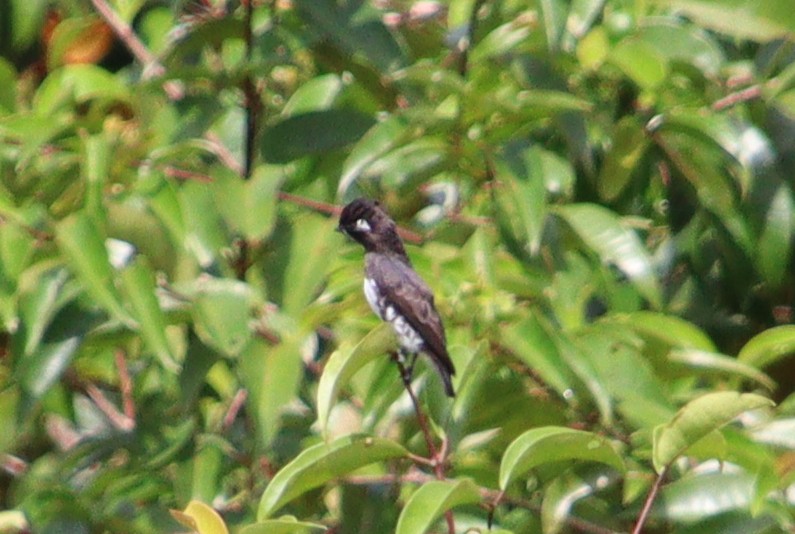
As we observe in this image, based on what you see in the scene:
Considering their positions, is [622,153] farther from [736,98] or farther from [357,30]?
[357,30]

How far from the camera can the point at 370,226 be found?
282 cm

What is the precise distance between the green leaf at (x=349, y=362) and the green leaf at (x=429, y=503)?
19cm

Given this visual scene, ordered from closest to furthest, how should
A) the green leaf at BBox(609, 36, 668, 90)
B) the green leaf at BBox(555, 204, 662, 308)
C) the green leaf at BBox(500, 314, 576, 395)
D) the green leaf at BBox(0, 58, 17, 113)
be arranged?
the green leaf at BBox(500, 314, 576, 395) < the green leaf at BBox(555, 204, 662, 308) < the green leaf at BBox(609, 36, 668, 90) < the green leaf at BBox(0, 58, 17, 113)

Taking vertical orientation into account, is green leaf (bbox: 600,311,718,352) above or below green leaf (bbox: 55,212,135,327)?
below

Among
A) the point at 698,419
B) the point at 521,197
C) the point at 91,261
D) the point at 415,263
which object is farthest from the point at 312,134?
the point at 698,419

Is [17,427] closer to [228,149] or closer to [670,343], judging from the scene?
[228,149]

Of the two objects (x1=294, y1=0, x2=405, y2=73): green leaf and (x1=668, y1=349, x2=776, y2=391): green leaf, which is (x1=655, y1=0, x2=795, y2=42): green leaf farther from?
(x1=294, y1=0, x2=405, y2=73): green leaf

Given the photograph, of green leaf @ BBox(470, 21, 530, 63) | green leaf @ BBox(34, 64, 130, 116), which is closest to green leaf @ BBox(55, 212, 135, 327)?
green leaf @ BBox(34, 64, 130, 116)

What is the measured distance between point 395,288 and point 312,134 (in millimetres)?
308

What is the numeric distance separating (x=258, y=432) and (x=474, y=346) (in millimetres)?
363

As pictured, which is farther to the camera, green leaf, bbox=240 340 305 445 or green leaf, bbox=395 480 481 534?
green leaf, bbox=240 340 305 445

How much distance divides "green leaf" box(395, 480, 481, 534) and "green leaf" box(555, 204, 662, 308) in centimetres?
64

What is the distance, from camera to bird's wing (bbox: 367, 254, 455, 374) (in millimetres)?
2417

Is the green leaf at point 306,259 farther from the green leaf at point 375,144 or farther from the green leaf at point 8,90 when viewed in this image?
the green leaf at point 8,90
